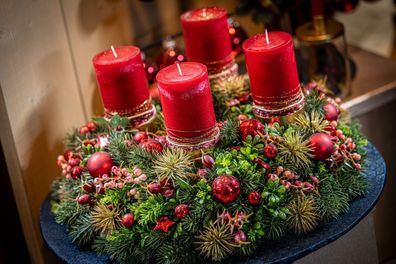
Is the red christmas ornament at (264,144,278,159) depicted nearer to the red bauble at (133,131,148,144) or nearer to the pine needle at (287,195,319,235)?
the pine needle at (287,195,319,235)

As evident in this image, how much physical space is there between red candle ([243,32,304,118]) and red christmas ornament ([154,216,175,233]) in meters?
→ 0.25

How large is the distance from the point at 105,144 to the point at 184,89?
0.21 meters

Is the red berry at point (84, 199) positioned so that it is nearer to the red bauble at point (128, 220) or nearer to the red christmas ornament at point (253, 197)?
the red bauble at point (128, 220)

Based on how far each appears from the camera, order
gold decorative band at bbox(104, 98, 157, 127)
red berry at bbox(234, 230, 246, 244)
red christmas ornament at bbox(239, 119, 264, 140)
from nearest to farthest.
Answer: red berry at bbox(234, 230, 246, 244), red christmas ornament at bbox(239, 119, 264, 140), gold decorative band at bbox(104, 98, 157, 127)

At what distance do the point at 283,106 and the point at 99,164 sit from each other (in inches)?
12.6

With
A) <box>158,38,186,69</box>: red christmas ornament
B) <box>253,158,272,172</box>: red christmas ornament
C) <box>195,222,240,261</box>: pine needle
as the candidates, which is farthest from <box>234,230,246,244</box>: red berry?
<box>158,38,186,69</box>: red christmas ornament

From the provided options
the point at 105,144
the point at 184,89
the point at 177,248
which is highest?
the point at 184,89

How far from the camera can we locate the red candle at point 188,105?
39.1 inches

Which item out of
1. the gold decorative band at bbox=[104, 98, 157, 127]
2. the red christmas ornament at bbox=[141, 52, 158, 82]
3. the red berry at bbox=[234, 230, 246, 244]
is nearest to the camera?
the red berry at bbox=[234, 230, 246, 244]

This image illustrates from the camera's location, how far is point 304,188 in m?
0.98

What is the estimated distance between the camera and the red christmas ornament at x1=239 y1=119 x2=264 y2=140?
1038 millimetres

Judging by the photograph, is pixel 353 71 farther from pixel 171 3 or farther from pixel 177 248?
pixel 177 248

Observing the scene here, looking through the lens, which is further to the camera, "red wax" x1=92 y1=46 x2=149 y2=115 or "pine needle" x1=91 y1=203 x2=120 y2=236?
"red wax" x1=92 y1=46 x2=149 y2=115

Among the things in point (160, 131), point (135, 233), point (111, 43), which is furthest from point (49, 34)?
point (135, 233)
